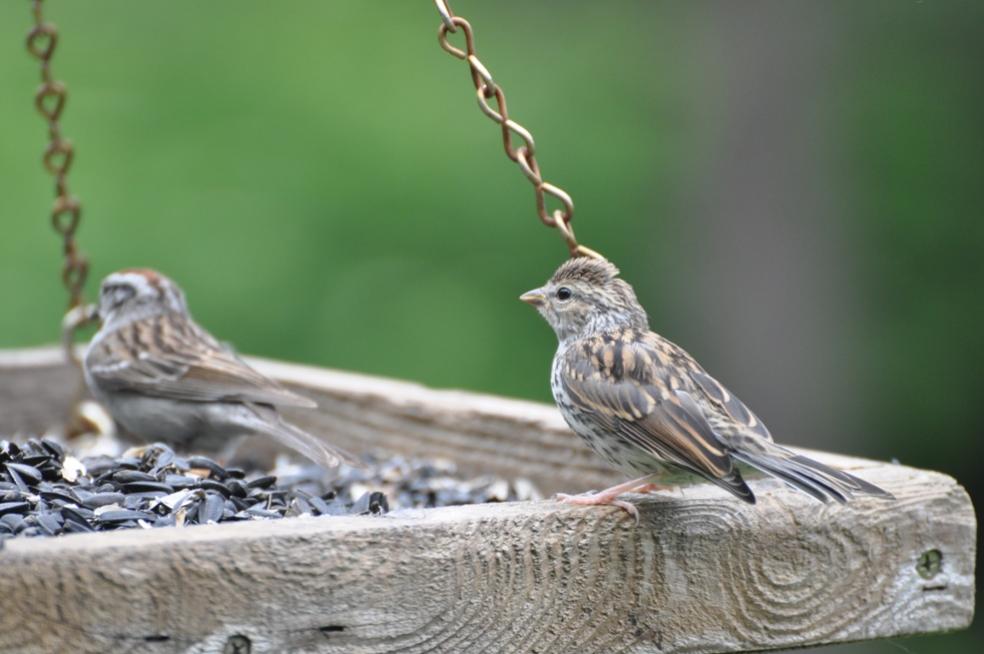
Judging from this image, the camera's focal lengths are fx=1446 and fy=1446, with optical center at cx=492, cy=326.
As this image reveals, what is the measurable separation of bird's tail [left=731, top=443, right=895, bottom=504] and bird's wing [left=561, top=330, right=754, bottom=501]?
0.31ft

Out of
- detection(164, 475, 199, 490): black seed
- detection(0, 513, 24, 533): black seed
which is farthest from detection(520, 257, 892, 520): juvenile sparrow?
detection(0, 513, 24, 533): black seed

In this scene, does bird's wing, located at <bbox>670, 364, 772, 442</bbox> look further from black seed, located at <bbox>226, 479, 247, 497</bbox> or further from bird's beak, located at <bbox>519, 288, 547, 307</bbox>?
black seed, located at <bbox>226, 479, 247, 497</bbox>

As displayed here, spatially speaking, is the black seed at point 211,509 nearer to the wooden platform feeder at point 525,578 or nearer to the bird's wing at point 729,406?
the wooden platform feeder at point 525,578

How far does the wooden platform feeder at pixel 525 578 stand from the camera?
2379mm

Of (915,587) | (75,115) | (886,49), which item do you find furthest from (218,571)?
(886,49)

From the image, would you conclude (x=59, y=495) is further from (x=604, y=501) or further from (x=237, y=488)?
(x=604, y=501)

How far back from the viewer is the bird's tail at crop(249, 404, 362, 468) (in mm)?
4215

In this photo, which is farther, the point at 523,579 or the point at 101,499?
the point at 101,499

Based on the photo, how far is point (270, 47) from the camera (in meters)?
8.78

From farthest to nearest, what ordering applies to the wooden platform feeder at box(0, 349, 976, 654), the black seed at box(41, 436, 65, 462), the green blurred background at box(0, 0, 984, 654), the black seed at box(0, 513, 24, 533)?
the green blurred background at box(0, 0, 984, 654)
the black seed at box(41, 436, 65, 462)
the black seed at box(0, 513, 24, 533)
the wooden platform feeder at box(0, 349, 976, 654)

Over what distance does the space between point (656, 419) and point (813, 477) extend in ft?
Answer: 1.22

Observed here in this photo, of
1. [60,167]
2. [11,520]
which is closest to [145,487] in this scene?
[11,520]

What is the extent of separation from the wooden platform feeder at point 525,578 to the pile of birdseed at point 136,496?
0.74 feet

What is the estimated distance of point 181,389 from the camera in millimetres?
4930
